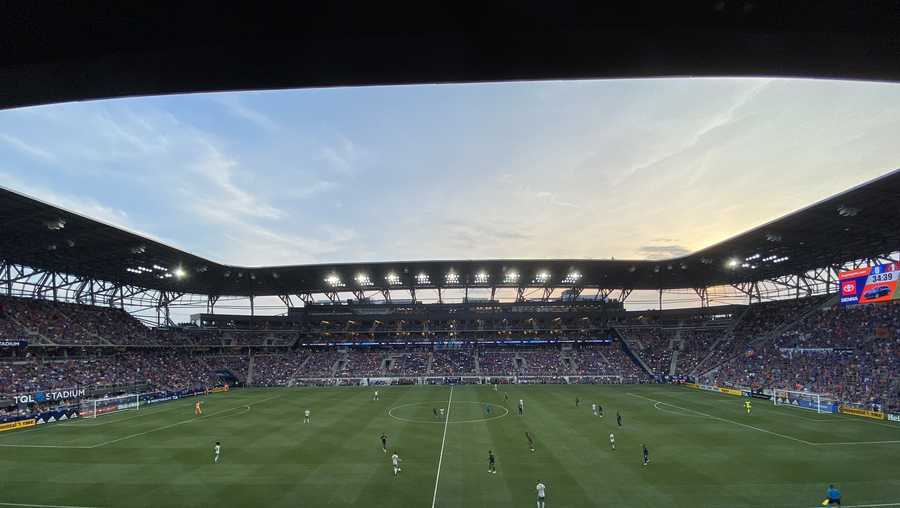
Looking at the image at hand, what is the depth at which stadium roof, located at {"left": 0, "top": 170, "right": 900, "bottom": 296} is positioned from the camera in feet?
147

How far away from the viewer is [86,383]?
55219 millimetres

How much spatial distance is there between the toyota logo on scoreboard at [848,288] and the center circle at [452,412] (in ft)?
117

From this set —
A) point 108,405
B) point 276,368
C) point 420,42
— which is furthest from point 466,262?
point 420,42

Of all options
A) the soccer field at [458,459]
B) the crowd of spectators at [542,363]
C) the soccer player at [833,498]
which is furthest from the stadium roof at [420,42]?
the crowd of spectators at [542,363]

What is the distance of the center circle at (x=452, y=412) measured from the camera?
1699 inches

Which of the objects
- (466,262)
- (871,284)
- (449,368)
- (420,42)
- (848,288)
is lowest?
(449,368)

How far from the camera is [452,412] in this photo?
47.3 metres

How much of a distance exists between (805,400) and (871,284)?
1396 cm

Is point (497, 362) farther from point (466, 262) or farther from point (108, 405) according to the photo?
point (108, 405)

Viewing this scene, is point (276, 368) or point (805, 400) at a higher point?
point (805, 400)

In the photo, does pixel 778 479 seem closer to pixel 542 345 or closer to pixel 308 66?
pixel 308 66

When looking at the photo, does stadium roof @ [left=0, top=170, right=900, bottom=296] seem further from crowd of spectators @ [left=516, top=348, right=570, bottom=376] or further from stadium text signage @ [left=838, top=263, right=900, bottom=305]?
crowd of spectators @ [left=516, top=348, right=570, bottom=376]

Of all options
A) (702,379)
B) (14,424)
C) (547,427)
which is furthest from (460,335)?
(14,424)

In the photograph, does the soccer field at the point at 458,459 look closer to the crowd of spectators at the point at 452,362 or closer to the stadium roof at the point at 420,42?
the stadium roof at the point at 420,42
